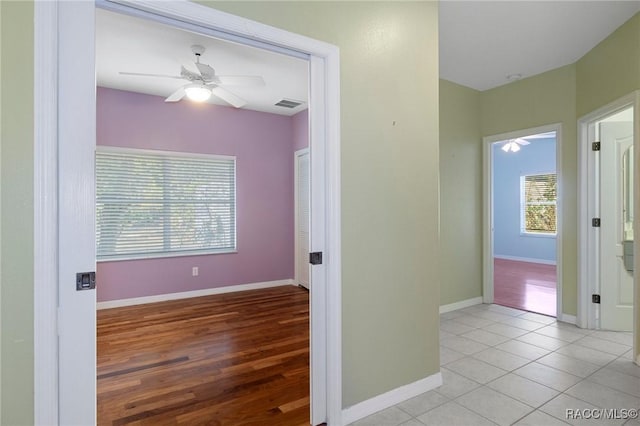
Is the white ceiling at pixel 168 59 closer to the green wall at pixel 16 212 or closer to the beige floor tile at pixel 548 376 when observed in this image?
the green wall at pixel 16 212

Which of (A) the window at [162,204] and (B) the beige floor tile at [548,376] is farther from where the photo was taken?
(A) the window at [162,204]

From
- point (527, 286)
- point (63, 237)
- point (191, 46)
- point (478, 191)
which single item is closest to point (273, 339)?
point (63, 237)

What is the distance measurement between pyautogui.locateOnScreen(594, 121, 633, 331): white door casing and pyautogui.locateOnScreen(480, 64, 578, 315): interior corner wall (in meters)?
0.23

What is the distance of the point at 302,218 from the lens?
5418 mm

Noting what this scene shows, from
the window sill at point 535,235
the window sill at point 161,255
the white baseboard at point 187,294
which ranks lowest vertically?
the white baseboard at point 187,294

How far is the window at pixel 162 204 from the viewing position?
13.9 ft

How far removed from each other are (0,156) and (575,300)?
464 centimetres

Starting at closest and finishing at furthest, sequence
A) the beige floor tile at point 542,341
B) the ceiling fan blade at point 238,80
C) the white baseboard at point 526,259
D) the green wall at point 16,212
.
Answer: the green wall at point 16,212
the beige floor tile at point 542,341
the ceiling fan blade at point 238,80
the white baseboard at point 526,259

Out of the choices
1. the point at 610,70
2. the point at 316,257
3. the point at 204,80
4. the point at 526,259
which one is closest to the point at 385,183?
the point at 316,257

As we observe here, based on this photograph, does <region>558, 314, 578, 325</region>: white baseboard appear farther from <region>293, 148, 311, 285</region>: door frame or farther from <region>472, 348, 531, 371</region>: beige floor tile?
<region>293, 148, 311, 285</region>: door frame

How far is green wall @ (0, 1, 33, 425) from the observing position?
1142 millimetres

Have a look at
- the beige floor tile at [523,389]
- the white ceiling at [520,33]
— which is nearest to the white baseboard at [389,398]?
the beige floor tile at [523,389]

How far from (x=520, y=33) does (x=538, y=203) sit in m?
5.92

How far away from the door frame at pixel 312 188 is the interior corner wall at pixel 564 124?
10.2 ft
